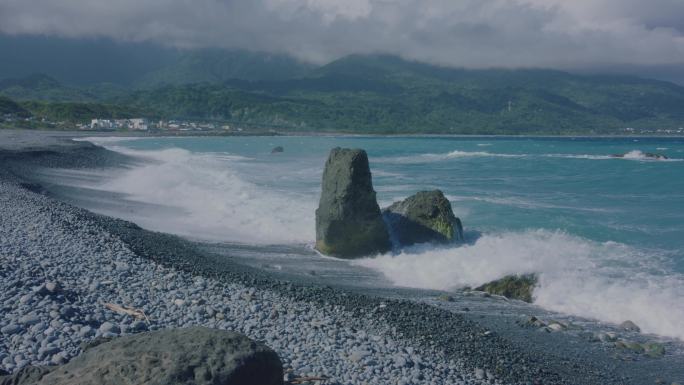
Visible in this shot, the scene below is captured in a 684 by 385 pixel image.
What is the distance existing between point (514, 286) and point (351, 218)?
15.1ft

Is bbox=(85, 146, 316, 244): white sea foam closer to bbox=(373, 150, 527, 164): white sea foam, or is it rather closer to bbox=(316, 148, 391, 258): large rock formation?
bbox=(316, 148, 391, 258): large rock formation

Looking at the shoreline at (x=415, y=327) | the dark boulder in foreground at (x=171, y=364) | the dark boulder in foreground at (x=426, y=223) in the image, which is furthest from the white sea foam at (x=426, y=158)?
the dark boulder in foreground at (x=171, y=364)

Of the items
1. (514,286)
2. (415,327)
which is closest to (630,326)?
(514,286)

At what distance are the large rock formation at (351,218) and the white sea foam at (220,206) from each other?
67.8 inches

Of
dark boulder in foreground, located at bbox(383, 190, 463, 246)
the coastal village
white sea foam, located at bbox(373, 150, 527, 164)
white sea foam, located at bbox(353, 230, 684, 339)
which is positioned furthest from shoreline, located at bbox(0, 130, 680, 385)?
the coastal village

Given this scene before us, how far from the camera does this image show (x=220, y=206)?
2022 cm

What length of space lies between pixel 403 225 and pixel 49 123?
9267 cm

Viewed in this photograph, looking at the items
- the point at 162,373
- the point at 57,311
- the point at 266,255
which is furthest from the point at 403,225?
the point at 162,373

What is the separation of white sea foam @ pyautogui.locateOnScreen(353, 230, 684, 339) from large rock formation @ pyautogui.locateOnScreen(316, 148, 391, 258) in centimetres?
52

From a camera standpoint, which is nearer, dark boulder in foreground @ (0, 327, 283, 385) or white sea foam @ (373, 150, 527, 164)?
dark boulder in foreground @ (0, 327, 283, 385)

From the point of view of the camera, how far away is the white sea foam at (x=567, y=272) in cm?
991

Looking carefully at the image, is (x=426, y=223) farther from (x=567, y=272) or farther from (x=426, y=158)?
(x=426, y=158)

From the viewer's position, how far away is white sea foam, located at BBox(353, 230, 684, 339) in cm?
991

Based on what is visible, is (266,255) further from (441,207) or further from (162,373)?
(162,373)
